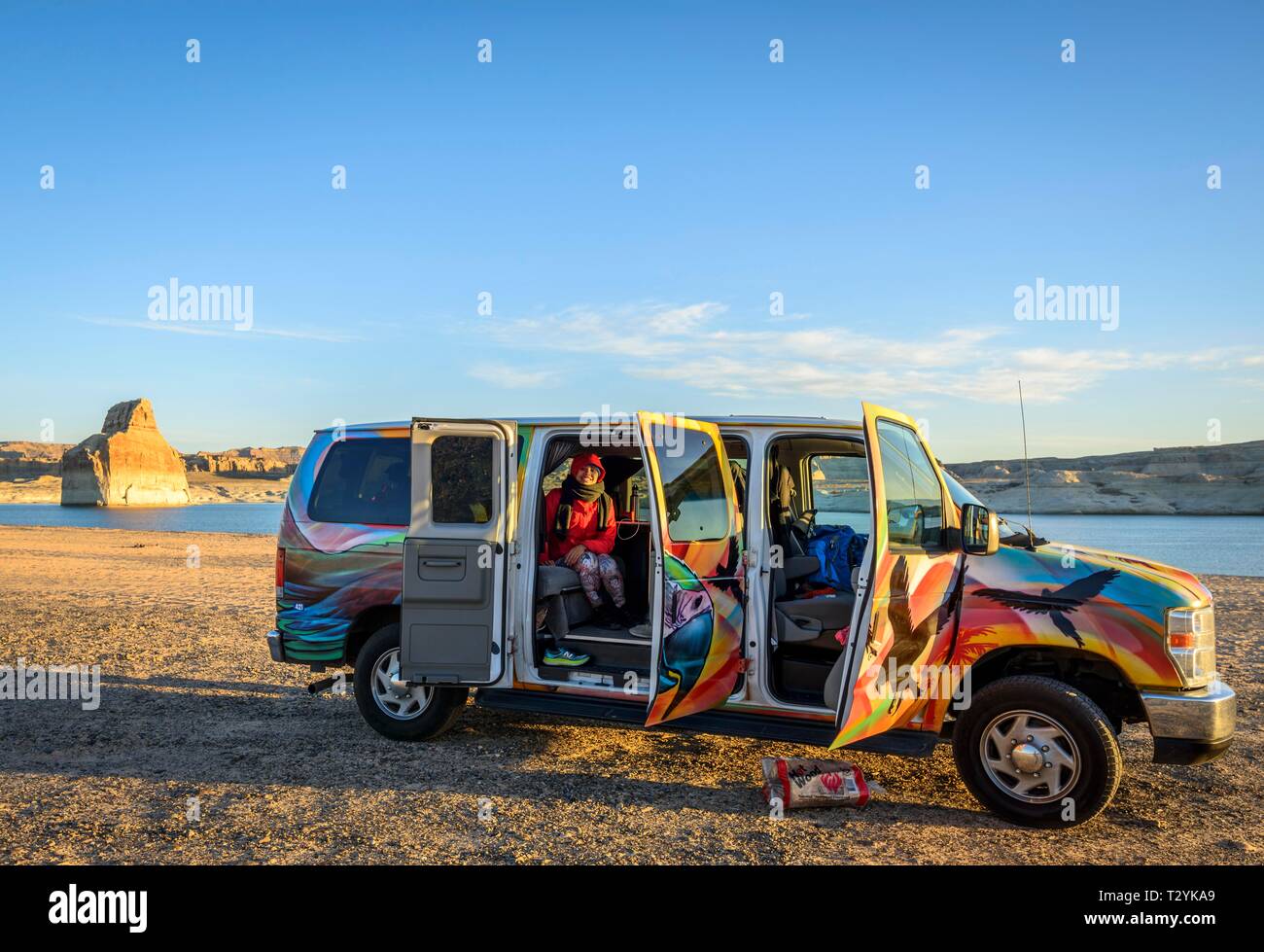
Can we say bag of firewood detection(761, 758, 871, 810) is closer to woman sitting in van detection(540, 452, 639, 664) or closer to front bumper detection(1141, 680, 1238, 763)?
front bumper detection(1141, 680, 1238, 763)

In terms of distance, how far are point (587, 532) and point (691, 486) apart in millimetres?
1380

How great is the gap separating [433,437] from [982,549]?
360 centimetres

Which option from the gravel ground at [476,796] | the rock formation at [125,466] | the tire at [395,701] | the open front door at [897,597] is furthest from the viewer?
the rock formation at [125,466]

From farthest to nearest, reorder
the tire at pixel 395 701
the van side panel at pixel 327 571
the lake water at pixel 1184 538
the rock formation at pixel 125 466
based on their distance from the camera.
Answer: the rock formation at pixel 125 466, the lake water at pixel 1184 538, the van side panel at pixel 327 571, the tire at pixel 395 701

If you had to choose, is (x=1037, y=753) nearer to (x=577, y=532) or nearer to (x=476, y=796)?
(x=476, y=796)

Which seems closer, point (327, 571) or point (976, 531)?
point (976, 531)

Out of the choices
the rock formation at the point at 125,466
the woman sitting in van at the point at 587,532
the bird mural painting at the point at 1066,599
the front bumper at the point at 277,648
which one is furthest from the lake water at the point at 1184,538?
the rock formation at the point at 125,466

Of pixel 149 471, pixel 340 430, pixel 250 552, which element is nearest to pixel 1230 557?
pixel 250 552

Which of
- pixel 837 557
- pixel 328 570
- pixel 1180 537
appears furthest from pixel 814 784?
pixel 1180 537

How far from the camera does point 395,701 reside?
22.1ft

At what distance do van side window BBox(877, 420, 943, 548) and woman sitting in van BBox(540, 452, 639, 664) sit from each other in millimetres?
2292

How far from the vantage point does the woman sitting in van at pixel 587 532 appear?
681 cm

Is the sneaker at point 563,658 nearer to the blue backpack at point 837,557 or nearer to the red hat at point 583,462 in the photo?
the red hat at point 583,462
